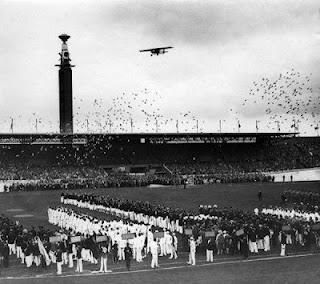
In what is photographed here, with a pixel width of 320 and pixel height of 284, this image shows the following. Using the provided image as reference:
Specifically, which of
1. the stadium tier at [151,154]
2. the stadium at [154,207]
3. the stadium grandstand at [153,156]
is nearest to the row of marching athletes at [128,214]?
the stadium at [154,207]

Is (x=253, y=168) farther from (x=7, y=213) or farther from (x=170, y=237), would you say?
(x=170, y=237)

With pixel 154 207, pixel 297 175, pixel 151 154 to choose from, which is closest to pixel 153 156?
pixel 151 154

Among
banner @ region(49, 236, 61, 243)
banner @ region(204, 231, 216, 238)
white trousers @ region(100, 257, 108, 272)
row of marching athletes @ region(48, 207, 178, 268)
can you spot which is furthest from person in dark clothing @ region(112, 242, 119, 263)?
banner @ region(204, 231, 216, 238)

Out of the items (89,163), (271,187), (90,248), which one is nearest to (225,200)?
(271,187)

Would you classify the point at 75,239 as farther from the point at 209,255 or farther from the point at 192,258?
the point at 209,255

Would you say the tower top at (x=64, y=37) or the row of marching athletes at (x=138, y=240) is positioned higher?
the tower top at (x=64, y=37)

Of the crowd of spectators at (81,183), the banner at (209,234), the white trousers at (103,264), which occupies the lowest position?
the white trousers at (103,264)

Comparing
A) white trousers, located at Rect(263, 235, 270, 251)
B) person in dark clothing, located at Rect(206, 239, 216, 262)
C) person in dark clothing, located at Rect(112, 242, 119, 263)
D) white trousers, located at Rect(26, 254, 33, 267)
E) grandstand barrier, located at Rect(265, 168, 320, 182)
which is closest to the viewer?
white trousers, located at Rect(26, 254, 33, 267)

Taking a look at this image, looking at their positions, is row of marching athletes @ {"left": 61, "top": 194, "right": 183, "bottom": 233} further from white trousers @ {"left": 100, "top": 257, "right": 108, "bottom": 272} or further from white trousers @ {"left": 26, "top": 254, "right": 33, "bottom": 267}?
white trousers @ {"left": 26, "top": 254, "right": 33, "bottom": 267}

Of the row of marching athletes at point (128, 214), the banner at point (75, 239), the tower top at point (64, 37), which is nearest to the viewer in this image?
the banner at point (75, 239)

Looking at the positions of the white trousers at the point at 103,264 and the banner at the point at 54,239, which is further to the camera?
the banner at the point at 54,239

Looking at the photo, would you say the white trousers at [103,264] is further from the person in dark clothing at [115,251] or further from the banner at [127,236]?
the person in dark clothing at [115,251]
